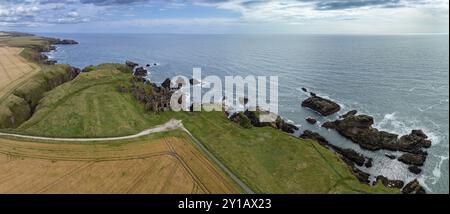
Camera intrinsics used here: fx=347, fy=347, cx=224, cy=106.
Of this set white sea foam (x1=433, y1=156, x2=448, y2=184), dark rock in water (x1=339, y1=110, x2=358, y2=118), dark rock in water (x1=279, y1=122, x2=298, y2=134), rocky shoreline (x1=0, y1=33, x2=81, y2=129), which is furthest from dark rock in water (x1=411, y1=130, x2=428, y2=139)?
rocky shoreline (x1=0, y1=33, x2=81, y2=129)

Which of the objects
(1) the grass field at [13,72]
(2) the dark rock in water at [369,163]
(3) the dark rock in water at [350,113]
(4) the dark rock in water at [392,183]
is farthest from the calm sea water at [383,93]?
(1) the grass field at [13,72]

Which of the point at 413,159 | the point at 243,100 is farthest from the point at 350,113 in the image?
the point at 243,100

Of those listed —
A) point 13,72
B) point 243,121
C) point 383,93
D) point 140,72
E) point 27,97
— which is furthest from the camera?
point 140,72

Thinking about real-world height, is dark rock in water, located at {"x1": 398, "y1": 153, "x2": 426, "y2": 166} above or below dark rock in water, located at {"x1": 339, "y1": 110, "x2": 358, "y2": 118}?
below

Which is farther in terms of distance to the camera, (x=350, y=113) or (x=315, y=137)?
(x=350, y=113)

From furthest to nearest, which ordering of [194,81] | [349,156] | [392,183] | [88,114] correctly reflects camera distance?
[194,81] < [88,114] < [349,156] < [392,183]

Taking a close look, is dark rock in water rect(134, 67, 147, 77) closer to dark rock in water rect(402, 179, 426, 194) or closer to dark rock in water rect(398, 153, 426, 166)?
dark rock in water rect(398, 153, 426, 166)

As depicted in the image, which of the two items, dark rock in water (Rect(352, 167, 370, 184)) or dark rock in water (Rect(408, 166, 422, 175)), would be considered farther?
dark rock in water (Rect(408, 166, 422, 175))

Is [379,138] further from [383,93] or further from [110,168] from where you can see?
[110,168]
